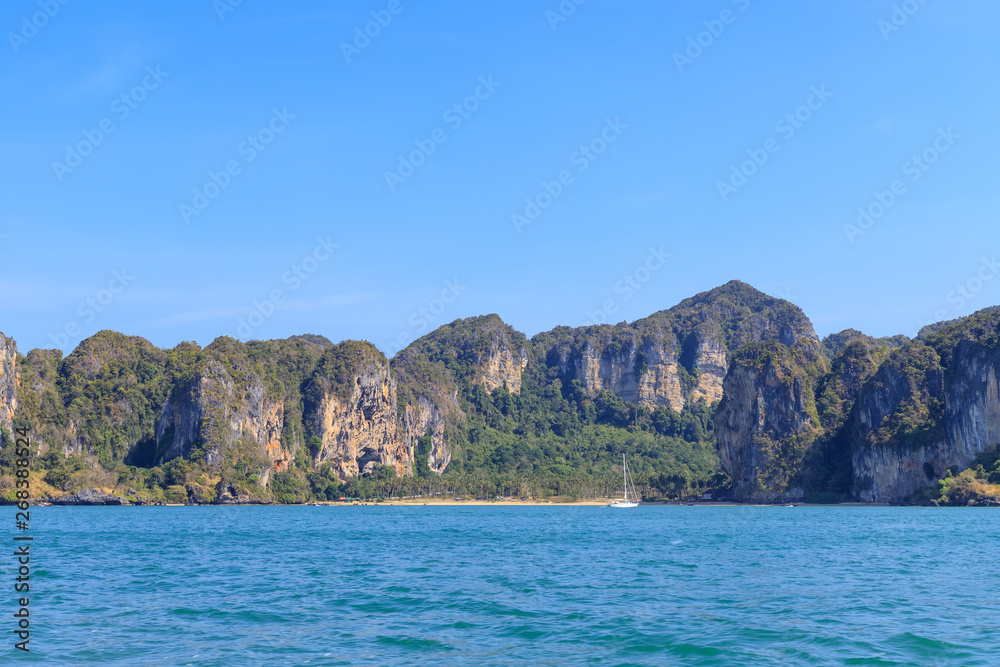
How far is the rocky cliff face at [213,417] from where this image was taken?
166000 mm

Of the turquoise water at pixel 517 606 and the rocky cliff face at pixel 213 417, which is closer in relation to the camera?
the turquoise water at pixel 517 606

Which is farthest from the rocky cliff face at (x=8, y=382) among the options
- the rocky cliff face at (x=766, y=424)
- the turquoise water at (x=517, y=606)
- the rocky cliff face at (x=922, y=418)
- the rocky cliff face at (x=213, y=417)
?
the rocky cliff face at (x=922, y=418)

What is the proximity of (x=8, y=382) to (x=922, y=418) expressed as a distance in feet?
512

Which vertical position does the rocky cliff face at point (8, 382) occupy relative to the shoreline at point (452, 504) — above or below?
above

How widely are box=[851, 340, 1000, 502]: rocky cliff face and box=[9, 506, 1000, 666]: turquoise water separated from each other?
301ft

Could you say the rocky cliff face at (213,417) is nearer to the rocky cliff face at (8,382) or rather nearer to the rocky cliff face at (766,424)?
the rocky cliff face at (8,382)

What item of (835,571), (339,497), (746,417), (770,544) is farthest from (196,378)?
(835,571)

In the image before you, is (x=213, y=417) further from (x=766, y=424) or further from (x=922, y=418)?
(x=922, y=418)

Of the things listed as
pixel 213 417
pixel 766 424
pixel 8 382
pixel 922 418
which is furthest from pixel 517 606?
pixel 8 382

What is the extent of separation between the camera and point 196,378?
555 ft

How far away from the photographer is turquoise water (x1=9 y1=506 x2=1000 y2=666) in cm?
2100

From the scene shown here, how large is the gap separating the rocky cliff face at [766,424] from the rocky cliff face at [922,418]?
447 inches

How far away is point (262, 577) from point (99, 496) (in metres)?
128

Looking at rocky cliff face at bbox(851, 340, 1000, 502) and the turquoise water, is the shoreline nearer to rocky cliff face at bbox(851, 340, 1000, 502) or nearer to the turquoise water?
rocky cliff face at bbox(851, 340, 1000, 502)
